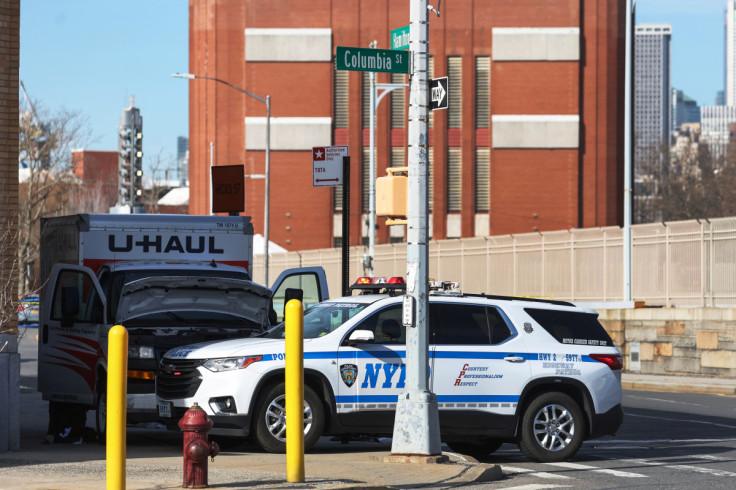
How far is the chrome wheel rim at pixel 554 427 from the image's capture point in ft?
46.2

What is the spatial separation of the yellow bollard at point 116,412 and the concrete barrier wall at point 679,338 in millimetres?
22099

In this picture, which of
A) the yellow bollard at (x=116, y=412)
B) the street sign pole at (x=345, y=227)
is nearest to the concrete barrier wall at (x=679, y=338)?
the street sign pole at (x=345, y=227)

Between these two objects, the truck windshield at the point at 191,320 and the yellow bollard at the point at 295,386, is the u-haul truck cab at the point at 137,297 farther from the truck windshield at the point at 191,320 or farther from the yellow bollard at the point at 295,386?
the yellow bollard at the point at 295,386

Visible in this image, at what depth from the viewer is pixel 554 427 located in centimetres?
1412

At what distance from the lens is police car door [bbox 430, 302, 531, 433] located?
13.9m

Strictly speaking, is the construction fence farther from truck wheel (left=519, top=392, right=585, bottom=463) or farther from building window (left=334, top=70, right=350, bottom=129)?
building window (left=334, top=70, right=350, bottom=129)

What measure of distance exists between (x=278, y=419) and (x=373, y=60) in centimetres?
400

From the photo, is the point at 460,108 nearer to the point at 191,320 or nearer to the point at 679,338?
the point at 679,338

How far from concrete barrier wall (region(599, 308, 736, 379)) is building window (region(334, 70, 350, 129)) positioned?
117ft

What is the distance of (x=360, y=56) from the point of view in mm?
13219

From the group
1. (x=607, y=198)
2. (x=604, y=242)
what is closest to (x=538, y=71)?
(x=607, y=198)

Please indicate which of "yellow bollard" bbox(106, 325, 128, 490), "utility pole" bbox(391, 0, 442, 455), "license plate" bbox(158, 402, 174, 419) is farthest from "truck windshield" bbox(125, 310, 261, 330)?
"yellow bollard" bbox(106, 325, 128, 490)

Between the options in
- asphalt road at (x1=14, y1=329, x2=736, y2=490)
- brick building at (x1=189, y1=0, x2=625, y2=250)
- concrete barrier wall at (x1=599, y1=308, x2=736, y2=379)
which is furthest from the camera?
brick building at (x1=189, y1=0, x2=625, y2=250)

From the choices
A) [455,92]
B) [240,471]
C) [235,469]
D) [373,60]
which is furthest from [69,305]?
[455,92]
